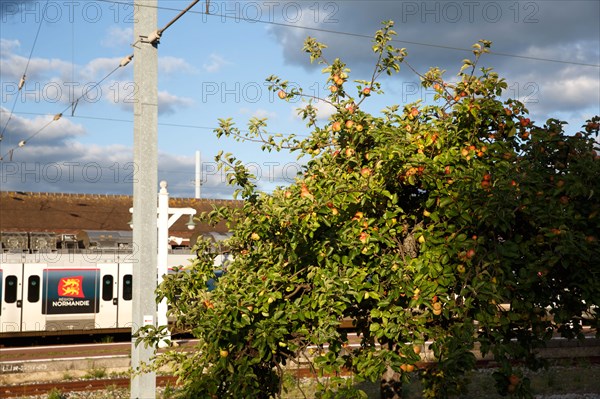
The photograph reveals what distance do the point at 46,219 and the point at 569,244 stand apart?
125 feet

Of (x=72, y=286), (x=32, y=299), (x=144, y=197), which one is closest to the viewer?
(x=144, y=197)

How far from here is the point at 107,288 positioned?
1037 inches

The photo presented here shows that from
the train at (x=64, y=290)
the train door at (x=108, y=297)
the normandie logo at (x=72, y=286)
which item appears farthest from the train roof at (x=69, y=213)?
the normandie logo at (x=72, y=286)

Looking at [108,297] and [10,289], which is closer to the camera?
[10,289]

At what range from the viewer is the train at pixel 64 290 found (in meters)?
25.1

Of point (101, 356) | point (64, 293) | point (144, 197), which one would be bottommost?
point (101, 356)

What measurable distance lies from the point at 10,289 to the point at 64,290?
1.79m

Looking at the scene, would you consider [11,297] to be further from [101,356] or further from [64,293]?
[101,356]

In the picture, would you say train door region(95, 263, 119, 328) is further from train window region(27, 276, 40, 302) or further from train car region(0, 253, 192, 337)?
train window region(27, 276, 40, 302)

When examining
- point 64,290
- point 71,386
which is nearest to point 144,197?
point 71,386

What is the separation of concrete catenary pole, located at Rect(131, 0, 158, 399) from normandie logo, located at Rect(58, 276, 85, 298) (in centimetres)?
1779

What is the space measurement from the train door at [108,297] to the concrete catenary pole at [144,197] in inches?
709

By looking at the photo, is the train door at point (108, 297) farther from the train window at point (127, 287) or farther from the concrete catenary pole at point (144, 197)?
the concrete catenary pole at point (144, 197)

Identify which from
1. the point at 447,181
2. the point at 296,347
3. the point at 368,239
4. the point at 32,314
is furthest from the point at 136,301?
the point at 32,314
